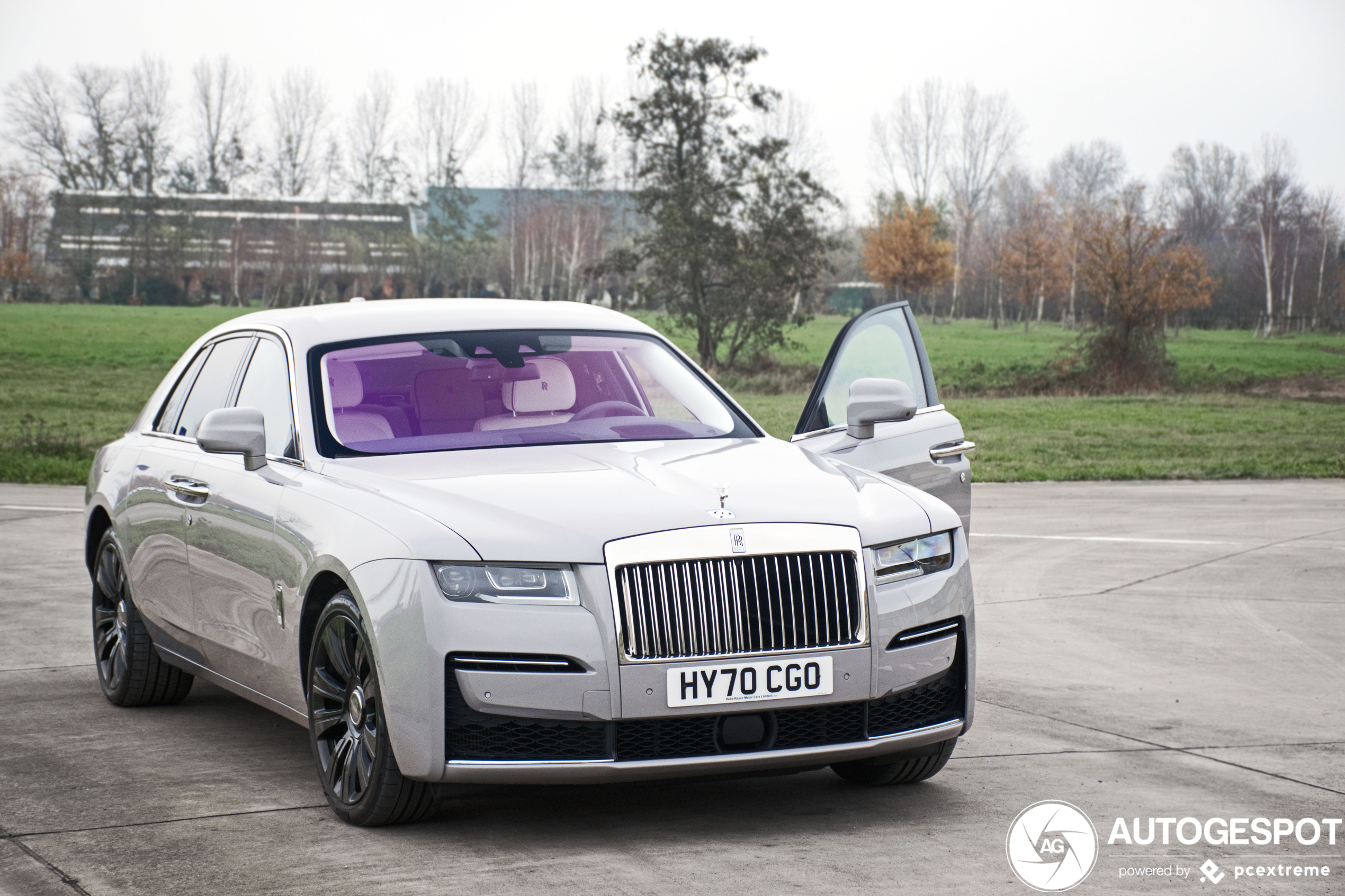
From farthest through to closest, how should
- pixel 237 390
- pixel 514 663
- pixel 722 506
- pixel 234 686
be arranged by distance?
pixel 237 390
pixel 234 686
pixel 722 506
pixel 514 663

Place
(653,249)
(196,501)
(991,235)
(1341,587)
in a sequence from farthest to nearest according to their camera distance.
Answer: (991,235), (653,249), (1341,587), (196,501)

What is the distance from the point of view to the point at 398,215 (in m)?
85.1

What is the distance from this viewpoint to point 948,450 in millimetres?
6656

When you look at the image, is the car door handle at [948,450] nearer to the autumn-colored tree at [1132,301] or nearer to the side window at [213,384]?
the side window at [213,384]

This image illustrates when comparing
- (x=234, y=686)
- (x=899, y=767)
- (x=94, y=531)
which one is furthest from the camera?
(x=94, y=531)

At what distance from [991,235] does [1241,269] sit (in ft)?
68.6

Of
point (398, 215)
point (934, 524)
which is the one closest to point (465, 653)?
point (934, 524)

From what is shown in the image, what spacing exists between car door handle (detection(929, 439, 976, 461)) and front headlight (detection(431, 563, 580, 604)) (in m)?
2.78

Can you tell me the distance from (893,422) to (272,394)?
2.54 m

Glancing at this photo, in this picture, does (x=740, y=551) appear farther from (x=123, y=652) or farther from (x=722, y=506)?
(x=123, y=652)

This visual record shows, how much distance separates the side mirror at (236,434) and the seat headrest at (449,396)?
22.4 inches

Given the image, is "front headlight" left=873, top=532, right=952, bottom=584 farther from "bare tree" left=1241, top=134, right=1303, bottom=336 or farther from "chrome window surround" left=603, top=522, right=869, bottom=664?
"bare tree" left=1241, top=134, right=1303, bottom=336

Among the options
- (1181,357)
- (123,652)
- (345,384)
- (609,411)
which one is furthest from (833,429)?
(1181,357)

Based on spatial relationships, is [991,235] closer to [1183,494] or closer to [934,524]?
[1183,494]
